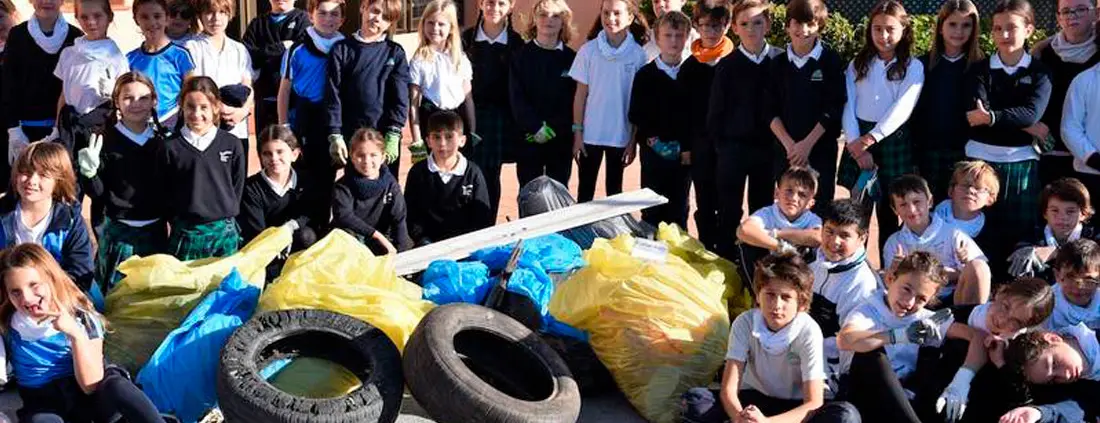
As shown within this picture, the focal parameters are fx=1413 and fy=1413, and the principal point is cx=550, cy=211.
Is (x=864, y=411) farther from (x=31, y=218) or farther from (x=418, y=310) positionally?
(x=31, y=218)

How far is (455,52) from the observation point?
7.79 metres

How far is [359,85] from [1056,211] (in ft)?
11.4

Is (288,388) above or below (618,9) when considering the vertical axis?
below

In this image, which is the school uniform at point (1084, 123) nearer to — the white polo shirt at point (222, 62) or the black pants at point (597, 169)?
the black pants at point (597, 169)

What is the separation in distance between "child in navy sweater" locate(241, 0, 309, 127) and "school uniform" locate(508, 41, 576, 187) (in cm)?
123

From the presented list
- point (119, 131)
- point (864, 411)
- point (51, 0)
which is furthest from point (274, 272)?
point (864, 411)

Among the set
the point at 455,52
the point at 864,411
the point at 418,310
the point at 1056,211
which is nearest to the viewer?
the point at 864,411

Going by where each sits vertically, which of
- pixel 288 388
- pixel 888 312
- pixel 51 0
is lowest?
pixel 288 388

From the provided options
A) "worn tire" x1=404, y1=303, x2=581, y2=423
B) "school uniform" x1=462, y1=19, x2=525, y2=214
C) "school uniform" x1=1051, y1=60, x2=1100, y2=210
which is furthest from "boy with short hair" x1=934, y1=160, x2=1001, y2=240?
"school uniform" x1=462, y1=19, x2=525, y2=214

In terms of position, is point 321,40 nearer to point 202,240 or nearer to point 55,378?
point 202,240

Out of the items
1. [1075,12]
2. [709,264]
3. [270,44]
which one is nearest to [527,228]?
[709,264]

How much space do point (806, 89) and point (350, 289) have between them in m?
2.70

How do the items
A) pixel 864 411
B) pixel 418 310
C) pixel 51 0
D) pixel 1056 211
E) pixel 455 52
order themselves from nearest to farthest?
pixel 864 411 < pixel 418 310 < pixel 1056 211 < pixel 51 0 < pixel 455 52

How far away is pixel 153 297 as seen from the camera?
19.1 ft
